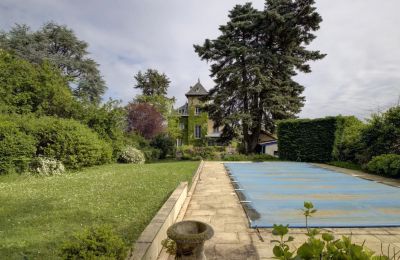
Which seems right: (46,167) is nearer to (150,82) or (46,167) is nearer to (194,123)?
(194,123)

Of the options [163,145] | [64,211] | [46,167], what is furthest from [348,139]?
[163,145]

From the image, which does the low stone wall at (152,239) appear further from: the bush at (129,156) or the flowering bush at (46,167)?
the bush at (129,156)

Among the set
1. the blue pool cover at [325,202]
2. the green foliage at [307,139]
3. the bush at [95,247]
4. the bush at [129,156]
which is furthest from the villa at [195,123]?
the bush at [95,247]

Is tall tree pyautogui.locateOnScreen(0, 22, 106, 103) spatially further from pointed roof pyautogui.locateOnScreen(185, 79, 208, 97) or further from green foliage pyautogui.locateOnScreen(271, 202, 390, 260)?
green foliage pyautogui.locateOnScreen(271, 202, 390, 260)

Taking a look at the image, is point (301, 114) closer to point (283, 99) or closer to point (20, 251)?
point (283, 99)

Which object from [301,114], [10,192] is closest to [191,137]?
[301,114]

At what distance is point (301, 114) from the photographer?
86.6 ft

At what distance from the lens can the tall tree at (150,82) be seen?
4562 cm

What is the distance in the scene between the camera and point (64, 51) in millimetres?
29641

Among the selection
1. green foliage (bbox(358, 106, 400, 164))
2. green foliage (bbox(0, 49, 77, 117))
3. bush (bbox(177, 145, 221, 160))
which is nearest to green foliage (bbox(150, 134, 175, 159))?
bush (bbox(177, 145, 221, 160))

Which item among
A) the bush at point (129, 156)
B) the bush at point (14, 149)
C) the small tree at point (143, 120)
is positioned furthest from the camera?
the small tree at point (143, 120)

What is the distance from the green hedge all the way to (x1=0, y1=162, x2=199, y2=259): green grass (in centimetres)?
277

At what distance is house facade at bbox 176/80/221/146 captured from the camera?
3781 centimetres

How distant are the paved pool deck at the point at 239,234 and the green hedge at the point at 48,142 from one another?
24.2ft
